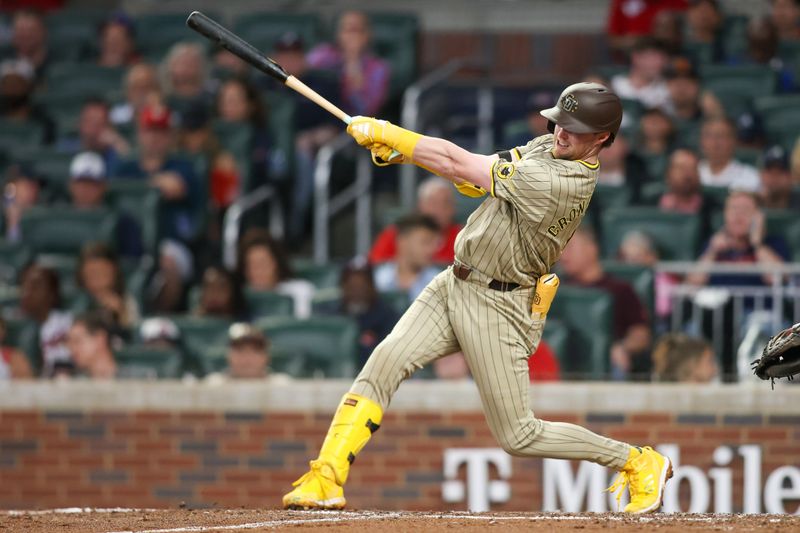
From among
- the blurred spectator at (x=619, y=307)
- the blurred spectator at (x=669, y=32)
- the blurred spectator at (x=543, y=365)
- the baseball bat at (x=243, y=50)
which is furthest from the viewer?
the blurred spectator at (x=669, y=32)

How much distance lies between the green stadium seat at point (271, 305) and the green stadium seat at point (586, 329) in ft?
5.44

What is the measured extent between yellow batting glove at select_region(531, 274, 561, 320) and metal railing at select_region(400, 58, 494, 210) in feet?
15.1

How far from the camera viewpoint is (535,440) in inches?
232

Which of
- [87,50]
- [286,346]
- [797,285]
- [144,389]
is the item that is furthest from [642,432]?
[87,50]

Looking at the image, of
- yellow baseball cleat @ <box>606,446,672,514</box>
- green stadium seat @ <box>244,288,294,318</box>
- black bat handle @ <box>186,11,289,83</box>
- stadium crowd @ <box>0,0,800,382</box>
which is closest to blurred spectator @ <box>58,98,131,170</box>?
stadium crowd @ <box>0,0,800,382</box>

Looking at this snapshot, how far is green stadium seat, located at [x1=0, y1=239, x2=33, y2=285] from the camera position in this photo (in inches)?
397

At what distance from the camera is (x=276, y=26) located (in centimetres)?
1216

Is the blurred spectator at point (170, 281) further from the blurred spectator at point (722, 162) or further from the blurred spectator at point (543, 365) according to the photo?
the blurred spectator at point (722, 162)

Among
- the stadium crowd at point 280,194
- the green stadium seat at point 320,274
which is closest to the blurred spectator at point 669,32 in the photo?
the stadium crowd at point 280,194

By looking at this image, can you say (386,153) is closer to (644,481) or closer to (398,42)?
(644,481)

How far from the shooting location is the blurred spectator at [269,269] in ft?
30.6

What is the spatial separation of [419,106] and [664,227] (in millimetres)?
2630

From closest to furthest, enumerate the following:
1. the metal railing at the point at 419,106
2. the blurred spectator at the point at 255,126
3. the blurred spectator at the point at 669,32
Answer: the blurred spectator at the point at 255,126, the metal railing at the point at 419,106, the blurred spectator at the point at 669,32

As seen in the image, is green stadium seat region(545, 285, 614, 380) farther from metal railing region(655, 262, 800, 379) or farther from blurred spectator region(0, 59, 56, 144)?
blurred spectator region(0, 59, 56, 144)
